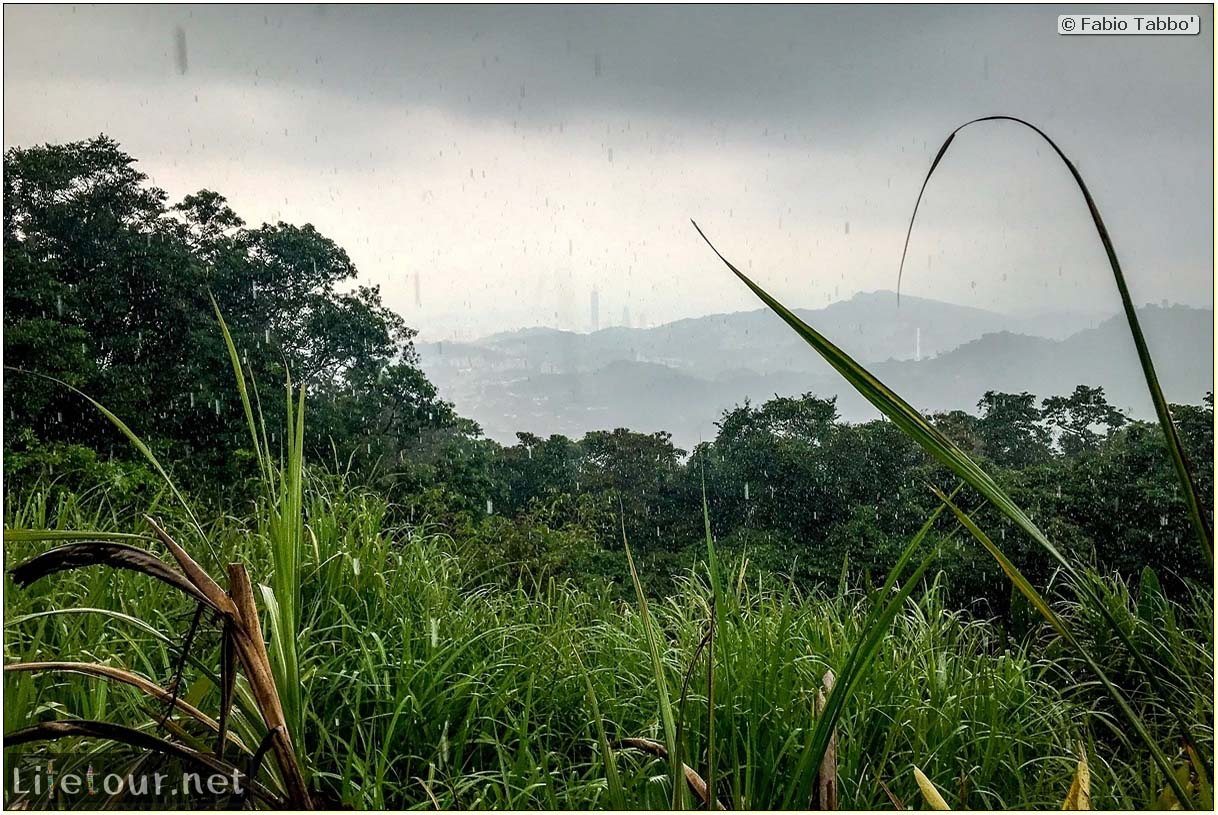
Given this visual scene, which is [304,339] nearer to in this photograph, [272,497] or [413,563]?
[413,563]

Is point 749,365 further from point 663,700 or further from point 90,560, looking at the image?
point 90,560

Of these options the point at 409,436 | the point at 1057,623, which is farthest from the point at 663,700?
the point at 409,436

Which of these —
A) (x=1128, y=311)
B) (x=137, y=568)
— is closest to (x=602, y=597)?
(x=137, y=568)

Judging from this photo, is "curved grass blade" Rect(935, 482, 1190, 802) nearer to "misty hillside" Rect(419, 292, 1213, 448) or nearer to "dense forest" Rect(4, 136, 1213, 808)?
"dense forest" Rect(4, 136, 1213, 808)

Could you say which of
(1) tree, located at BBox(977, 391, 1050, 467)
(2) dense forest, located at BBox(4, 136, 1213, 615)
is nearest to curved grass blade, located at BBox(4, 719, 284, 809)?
(2) dense forest, located at BBox(4, 136, 1213, 615)

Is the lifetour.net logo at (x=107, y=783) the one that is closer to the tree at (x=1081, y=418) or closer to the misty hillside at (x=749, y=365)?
the misty hillside at (x=749, y=365)

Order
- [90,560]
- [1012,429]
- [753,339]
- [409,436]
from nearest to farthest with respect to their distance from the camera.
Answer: [90,560], [1012,429], [409,436], [753,339]
